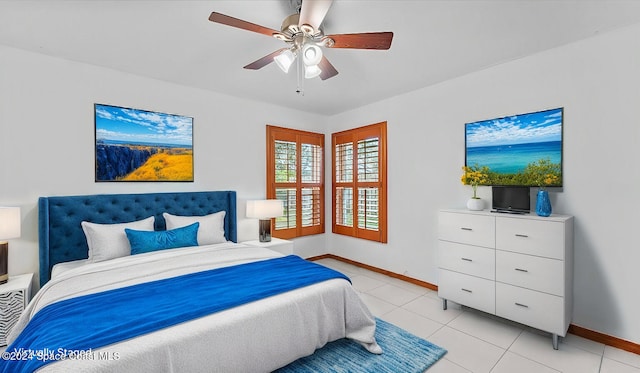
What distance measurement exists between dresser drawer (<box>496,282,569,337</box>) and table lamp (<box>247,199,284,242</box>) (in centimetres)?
263

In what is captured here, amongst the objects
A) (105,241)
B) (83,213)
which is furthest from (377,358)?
(83,213)

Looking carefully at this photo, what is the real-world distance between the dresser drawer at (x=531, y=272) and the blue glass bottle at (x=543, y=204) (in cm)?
39

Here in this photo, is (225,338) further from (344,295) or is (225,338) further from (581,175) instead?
(581,175)

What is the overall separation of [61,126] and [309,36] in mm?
2623

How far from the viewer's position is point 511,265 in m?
2.54

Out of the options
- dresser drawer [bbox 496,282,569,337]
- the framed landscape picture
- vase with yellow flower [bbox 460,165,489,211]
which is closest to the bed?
the framed landscape picture

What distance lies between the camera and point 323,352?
2.21 metres

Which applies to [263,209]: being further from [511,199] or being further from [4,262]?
[511,199]

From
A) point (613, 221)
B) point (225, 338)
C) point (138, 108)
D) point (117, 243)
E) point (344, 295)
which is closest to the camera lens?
point (225, 338)

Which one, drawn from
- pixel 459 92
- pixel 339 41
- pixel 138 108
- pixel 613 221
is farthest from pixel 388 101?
pixel 138 108

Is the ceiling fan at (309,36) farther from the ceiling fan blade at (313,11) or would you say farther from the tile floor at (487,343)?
the tile floor at (487,343)

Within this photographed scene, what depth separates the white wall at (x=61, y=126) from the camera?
101 inches

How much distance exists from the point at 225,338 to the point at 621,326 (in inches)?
120

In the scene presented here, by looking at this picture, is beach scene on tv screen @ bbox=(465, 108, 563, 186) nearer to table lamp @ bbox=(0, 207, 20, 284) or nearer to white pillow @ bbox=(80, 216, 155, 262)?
white pillow @ bbox=(80, 216, 155, 262)
